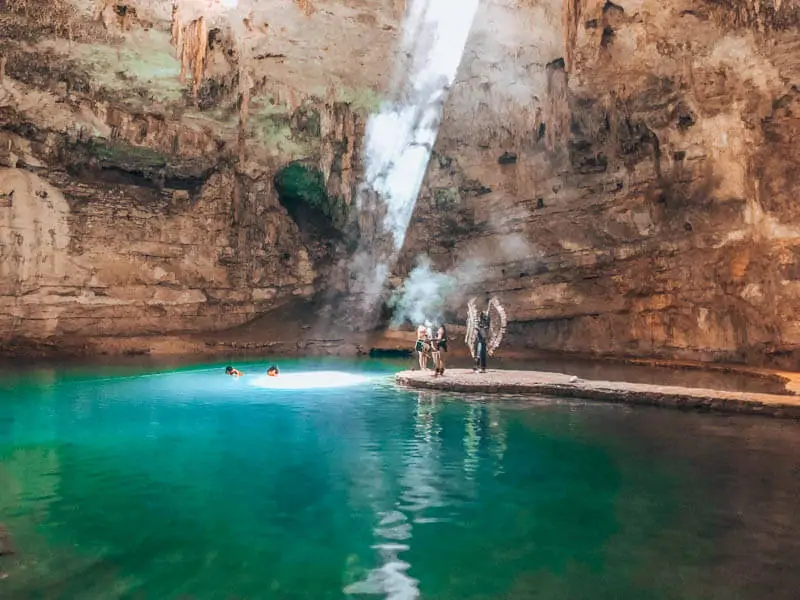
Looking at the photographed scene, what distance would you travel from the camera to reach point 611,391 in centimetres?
967

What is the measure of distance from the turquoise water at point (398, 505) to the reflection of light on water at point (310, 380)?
299 centimetres

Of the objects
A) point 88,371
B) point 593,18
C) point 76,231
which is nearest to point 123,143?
point 76,231

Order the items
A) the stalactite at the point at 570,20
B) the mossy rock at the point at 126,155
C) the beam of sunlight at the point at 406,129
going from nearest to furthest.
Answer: the stalactite at the point at 570,20
the beam of sunlight at the point at 406,129
the mossy rock at the point at 126,155

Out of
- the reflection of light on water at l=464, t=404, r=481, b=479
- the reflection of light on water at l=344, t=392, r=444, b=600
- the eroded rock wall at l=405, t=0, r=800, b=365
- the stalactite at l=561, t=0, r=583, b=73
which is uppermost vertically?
the stalactite at l=561, t=0, r=583, b=73

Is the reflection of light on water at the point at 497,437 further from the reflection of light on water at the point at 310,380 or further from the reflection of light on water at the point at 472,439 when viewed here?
the reflection of light on water at the point at 310,380

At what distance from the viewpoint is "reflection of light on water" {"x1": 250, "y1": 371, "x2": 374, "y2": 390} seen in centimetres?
1164

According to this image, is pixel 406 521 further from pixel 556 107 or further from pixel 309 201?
pixel 309 201

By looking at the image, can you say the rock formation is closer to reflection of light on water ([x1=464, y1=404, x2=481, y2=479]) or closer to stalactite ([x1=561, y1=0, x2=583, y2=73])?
stalactite ([x1=561, y1=0, x2=583, y2=73])

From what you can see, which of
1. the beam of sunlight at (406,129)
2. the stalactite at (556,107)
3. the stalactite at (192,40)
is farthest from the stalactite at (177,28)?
the stalactite at (556,107)

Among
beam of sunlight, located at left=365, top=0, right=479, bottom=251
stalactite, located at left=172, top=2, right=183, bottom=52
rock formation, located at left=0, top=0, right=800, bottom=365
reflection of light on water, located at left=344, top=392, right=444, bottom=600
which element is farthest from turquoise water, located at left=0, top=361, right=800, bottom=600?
beam of sunlight, located at left=365, top=0, right=479, bottom=251

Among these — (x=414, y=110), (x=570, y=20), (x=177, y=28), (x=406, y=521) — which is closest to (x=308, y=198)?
(x=414, y=110)

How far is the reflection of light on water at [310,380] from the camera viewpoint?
11641 millimetres

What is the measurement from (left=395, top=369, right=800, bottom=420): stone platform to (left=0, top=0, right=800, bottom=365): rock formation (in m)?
6.94

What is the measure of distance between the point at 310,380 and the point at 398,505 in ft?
27.4
